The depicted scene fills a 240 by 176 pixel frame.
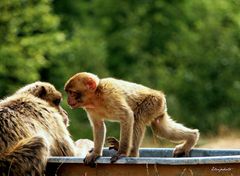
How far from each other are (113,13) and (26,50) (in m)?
8.16

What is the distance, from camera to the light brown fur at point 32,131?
8484mm

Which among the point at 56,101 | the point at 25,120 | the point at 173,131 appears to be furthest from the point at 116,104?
the point at 56,101

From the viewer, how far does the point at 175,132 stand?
9250 millimetres

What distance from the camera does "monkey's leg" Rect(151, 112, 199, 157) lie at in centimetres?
921

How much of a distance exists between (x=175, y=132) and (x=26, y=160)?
1667mm

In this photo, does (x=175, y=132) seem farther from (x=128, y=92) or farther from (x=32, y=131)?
(x=32, y=131)

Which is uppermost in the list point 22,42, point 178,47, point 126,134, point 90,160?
point 126,134

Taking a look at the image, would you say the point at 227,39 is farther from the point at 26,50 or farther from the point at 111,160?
the point at 111,160

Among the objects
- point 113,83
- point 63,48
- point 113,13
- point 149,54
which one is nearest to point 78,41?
point 63,48

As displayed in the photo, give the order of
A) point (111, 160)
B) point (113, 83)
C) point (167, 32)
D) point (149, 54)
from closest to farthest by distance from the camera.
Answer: point (111, 160) → point (113, 83) → point (149, 54) → point (167, 32)

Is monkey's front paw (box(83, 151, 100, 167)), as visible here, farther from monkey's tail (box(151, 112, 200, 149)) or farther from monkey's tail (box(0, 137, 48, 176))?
monkey's tail (box(151, 112, 200, 149))

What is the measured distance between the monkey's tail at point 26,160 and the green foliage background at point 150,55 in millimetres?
16597

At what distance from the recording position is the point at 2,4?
97.8ft

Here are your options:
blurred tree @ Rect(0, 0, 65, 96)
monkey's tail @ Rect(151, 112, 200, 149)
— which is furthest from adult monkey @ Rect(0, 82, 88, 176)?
blurred tree @ Rect(0, 0, 65, 96)
